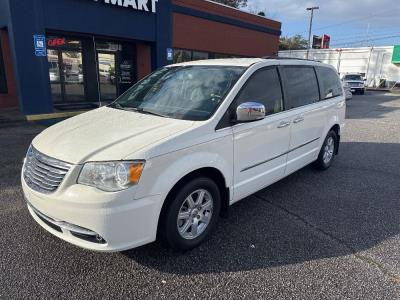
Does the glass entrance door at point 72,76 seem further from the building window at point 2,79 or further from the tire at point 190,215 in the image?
the tire at point 190,215

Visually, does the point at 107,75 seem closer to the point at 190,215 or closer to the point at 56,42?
the point at 56,42

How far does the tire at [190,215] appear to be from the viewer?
2.93 metres

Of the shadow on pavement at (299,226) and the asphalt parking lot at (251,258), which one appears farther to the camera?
the shadow on pavement at (299,226)

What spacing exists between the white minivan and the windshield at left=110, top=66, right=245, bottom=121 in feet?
0.05

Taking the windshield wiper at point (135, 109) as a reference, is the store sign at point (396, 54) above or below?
above

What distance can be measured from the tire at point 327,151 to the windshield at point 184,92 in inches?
102

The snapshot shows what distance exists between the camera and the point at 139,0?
1252 centimetres

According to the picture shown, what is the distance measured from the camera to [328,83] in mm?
5652

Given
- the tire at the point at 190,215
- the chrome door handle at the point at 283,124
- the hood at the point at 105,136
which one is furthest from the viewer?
the chrome door handle at the point at 283,124

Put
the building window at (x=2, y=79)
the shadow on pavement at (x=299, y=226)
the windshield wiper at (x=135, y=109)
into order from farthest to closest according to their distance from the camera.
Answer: the building window at (x=2, y=79) → the windshield wiper at (x=135, y=109) → the shadow on pavement at (x=299, y=226)

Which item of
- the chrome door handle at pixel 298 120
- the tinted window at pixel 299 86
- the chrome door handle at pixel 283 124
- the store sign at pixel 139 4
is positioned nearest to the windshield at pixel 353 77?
the store sign at pixel 139 4

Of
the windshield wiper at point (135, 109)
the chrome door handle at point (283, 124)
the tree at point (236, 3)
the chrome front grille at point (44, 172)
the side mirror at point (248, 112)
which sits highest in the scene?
the tree at point (236, 3)

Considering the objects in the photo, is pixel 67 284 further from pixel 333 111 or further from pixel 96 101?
pixel 96 101

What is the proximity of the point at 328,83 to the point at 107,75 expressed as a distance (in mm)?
11601
